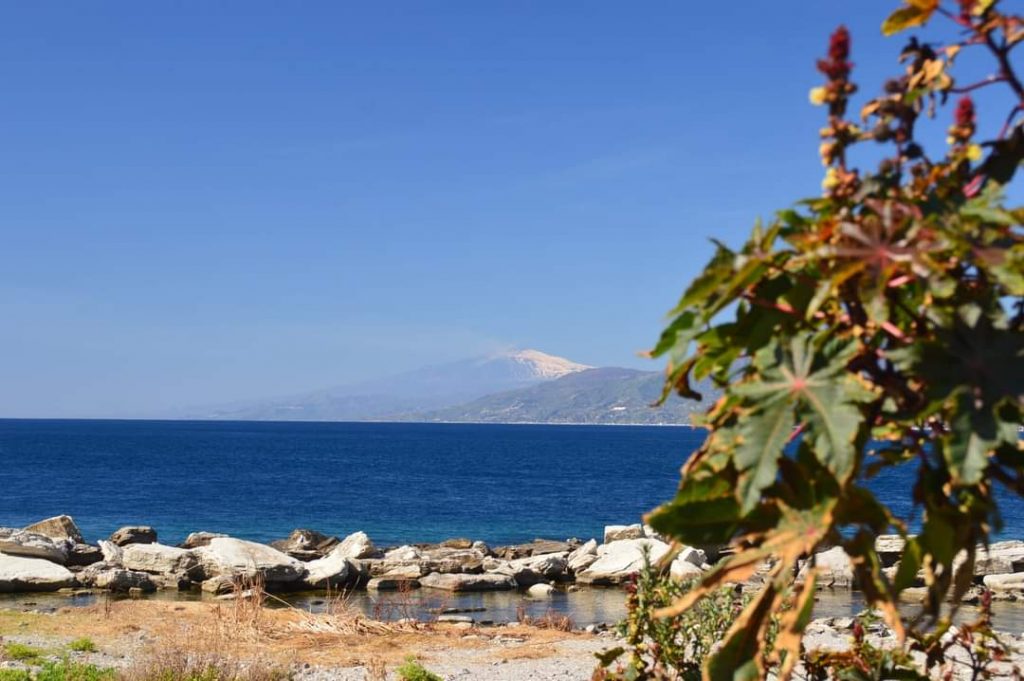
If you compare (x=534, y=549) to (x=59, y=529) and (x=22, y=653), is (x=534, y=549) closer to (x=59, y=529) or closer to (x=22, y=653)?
(x=59, y=529)

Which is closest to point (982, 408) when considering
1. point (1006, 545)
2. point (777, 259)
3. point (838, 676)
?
point (777, 259)

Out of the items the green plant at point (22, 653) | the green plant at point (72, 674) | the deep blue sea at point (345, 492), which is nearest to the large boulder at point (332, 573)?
the green plant at point (22, 653)

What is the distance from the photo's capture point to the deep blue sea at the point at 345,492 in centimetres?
4747

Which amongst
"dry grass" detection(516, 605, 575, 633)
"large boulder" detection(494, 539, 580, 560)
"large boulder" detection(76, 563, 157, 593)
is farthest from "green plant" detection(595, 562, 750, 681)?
"large boulder" detection(494, 539, 580, 560)

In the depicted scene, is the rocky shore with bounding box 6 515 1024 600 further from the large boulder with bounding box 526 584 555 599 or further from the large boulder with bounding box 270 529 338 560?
the large boulder with bounding box 270 529 338 560

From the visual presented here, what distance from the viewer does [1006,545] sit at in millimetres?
28656

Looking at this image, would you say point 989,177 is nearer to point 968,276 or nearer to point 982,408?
point 968,276

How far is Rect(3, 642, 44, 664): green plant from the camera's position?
38.7 ft

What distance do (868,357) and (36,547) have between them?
29.6 meters

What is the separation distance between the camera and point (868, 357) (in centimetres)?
215

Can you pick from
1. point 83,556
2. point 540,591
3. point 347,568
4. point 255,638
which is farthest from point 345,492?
point 255,638

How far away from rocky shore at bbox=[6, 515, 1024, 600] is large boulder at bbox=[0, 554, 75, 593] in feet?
0.08

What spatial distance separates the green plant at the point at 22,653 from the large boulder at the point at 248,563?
37.6ft

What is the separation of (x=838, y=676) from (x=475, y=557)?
2654 centimetres
